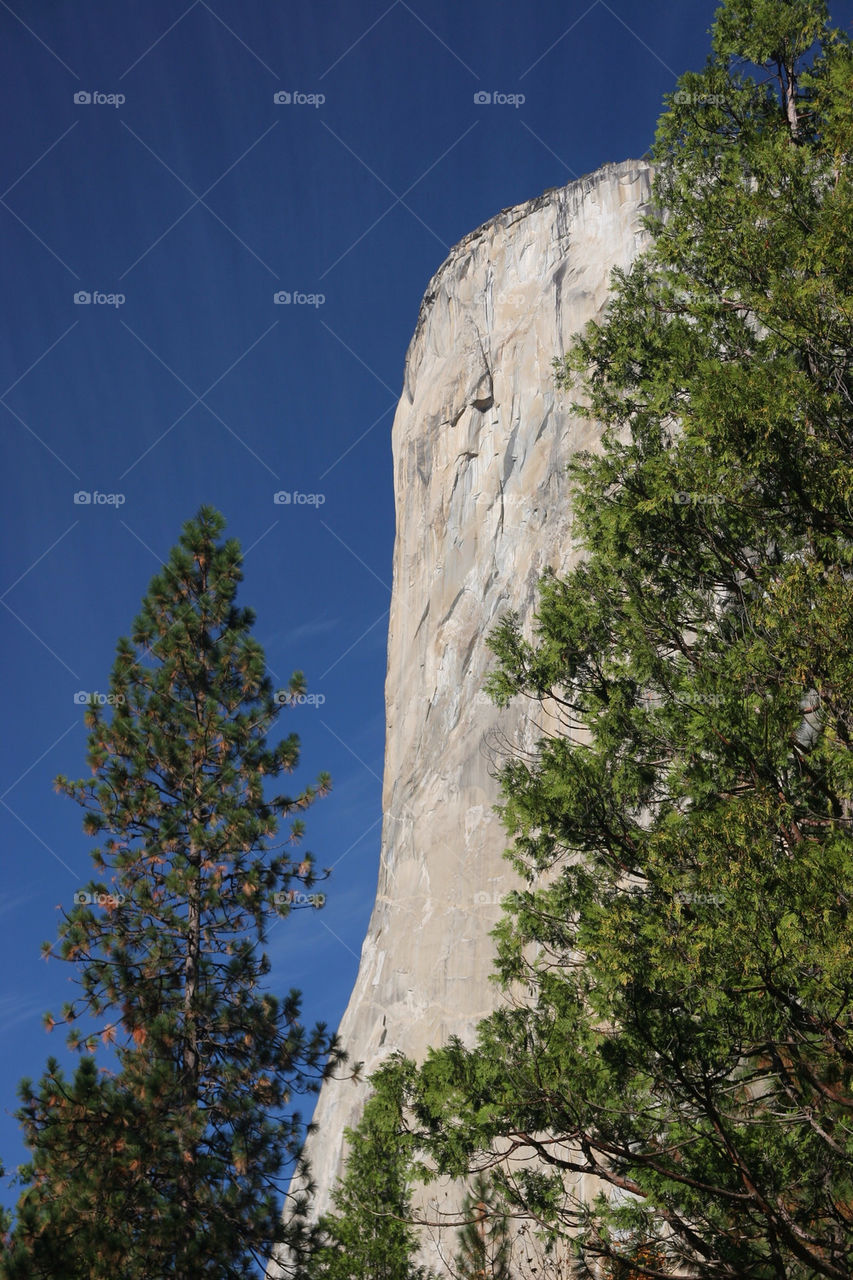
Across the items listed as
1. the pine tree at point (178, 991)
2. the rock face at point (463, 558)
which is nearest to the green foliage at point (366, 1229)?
the pine tree at point (178, 991)

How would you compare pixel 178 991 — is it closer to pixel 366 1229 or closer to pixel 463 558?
pixel 366 1229

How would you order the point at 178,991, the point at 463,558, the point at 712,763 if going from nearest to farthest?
the point at 712,763 < the point at 178,991 < the point at 463,558

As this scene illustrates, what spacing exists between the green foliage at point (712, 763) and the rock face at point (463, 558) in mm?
22578

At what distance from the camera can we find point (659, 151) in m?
10.4

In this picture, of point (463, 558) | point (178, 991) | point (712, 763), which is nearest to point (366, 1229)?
point (178, 991)

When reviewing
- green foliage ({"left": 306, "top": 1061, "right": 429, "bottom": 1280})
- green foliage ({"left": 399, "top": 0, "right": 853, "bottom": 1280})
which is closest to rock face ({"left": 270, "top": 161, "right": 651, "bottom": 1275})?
green foliage ({"left": 306, "top": 1061, "right": 429, "bottom": 1280})

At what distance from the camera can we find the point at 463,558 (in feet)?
134

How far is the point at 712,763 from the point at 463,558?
1358 inches

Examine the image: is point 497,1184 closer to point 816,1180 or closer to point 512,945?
point 512,945

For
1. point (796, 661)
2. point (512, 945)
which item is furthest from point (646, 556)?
point (512, 945)

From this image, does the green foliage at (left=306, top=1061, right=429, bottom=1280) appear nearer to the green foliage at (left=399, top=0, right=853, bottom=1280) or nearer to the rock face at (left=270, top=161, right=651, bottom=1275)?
the green foliage at (left=399, top=0, right=853, bottom=1280)

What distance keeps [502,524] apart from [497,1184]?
33875 mm

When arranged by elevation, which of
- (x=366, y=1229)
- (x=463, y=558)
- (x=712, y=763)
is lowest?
(x=366, y=1229)

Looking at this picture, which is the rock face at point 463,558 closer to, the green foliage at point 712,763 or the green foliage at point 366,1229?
the green foliage at point 366,1229
